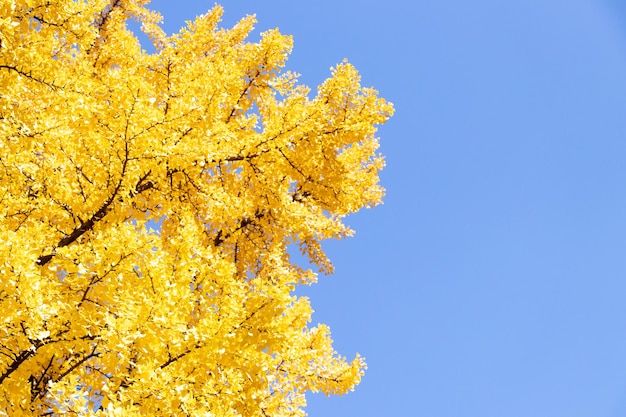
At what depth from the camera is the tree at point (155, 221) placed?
3803 mm

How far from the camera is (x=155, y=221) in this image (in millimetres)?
5797

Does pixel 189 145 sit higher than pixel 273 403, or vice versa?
pixel 189 145

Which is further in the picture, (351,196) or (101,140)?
(351,196)

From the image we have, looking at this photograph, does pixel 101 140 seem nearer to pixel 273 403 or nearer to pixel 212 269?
pixel 212 269

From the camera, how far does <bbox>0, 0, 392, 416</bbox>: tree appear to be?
150 inches

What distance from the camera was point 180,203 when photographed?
18.9 feet

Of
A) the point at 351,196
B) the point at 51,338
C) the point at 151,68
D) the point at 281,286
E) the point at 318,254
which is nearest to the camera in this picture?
the point at 51,338

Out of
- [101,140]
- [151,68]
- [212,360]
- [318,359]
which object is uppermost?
[151,68]

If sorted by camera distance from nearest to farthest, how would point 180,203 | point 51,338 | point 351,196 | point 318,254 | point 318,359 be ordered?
1. point 51,338
2. point 180,203
3. point 318,359
4. point 351,196
5. point 318,254

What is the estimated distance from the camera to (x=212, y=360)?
4.06m

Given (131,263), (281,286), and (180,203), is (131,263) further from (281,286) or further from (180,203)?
(180,203)

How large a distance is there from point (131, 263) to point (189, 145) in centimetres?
130

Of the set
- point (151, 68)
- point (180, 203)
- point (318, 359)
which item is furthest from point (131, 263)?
point (151, 68)

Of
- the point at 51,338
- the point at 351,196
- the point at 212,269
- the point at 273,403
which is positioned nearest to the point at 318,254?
the point at 351,196
